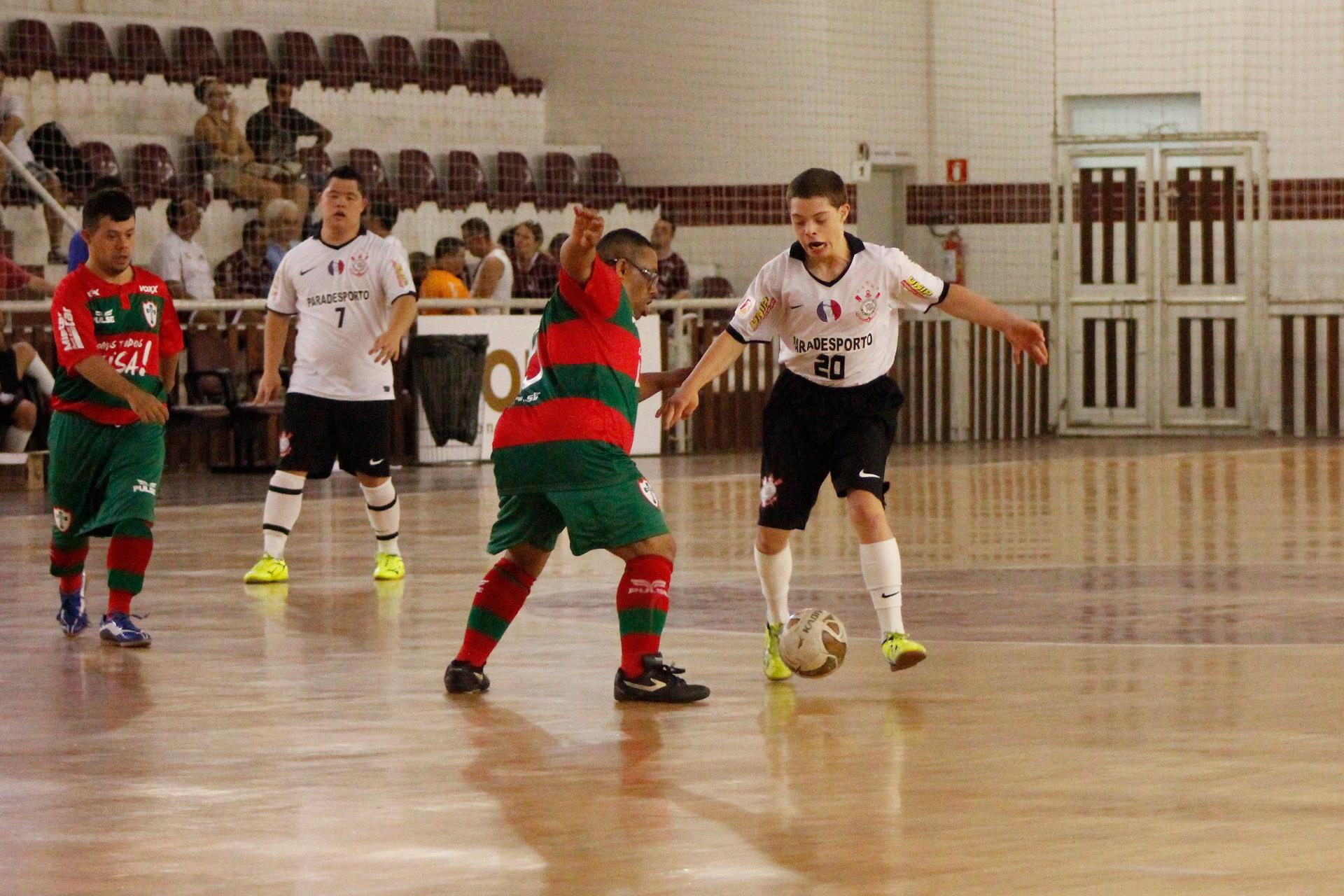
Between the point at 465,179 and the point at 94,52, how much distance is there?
4106 mm

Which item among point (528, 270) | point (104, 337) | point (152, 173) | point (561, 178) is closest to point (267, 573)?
point (104, 337)

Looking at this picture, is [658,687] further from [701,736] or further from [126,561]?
[126,561]

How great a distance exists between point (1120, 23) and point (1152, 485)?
10.3m

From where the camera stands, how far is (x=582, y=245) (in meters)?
6.98

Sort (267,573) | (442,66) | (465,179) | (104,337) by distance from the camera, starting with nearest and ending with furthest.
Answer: (104,337) < (267,573) < (465,179) < (442,66)

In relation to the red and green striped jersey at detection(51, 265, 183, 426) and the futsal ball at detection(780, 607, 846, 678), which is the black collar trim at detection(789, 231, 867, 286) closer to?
the futsal ball at detection(780, 607, 846, 678)

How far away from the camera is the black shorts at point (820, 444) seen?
26.0 feet

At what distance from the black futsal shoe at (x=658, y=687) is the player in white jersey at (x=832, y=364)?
60cm

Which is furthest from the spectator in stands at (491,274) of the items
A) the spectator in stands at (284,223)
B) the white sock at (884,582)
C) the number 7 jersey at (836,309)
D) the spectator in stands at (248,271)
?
the white sock at (884,582)

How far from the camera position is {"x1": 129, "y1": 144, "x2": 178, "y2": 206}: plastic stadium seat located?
2081cm

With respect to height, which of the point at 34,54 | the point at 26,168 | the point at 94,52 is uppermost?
the point at 94,52

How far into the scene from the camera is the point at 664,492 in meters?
16.5

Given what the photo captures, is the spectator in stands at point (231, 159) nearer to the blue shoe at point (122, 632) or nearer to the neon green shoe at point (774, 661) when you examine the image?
the blue shoe at point (122, 632)

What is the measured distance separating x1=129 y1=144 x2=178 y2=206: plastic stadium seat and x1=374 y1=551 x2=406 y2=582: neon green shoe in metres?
10.5
